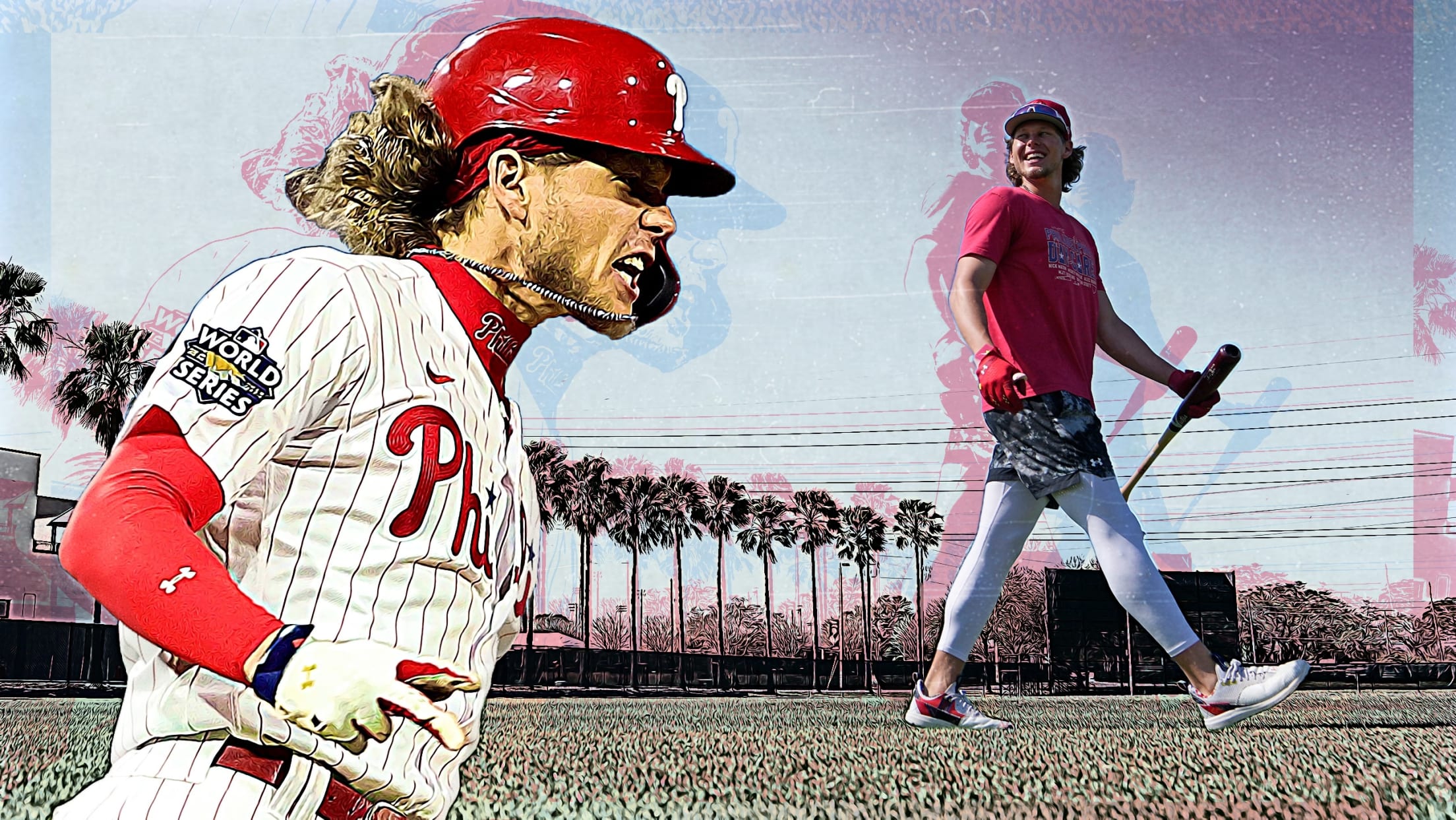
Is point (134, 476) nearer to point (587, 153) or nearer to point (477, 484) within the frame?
point (477, 484)

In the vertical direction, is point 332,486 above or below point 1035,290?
below

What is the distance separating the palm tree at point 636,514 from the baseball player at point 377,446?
36189 mm

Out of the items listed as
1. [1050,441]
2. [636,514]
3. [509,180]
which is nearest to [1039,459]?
[1050,441]

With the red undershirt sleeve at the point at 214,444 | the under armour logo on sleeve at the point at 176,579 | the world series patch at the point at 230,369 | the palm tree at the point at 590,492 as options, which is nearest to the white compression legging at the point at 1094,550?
the red undershirt sleeve at the point at 214,444

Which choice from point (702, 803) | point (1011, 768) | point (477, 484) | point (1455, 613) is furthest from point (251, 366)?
point (1455, 613)

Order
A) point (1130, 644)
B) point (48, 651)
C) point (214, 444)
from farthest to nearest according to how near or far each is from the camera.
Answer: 1. point (48, 651)
2. point (1130, 644)
3. point (214, 444)

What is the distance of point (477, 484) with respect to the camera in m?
1.34

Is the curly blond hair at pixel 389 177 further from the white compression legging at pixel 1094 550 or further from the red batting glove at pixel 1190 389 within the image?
the red batting glove at pixel 1190 389

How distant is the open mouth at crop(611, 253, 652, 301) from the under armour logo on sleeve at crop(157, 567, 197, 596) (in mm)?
722

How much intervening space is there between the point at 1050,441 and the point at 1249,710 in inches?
36.4

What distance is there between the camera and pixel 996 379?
3068mm

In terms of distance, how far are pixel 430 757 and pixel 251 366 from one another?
0.50m

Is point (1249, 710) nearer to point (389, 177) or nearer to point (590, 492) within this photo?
point (389, 177)

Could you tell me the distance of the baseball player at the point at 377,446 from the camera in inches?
39.1
